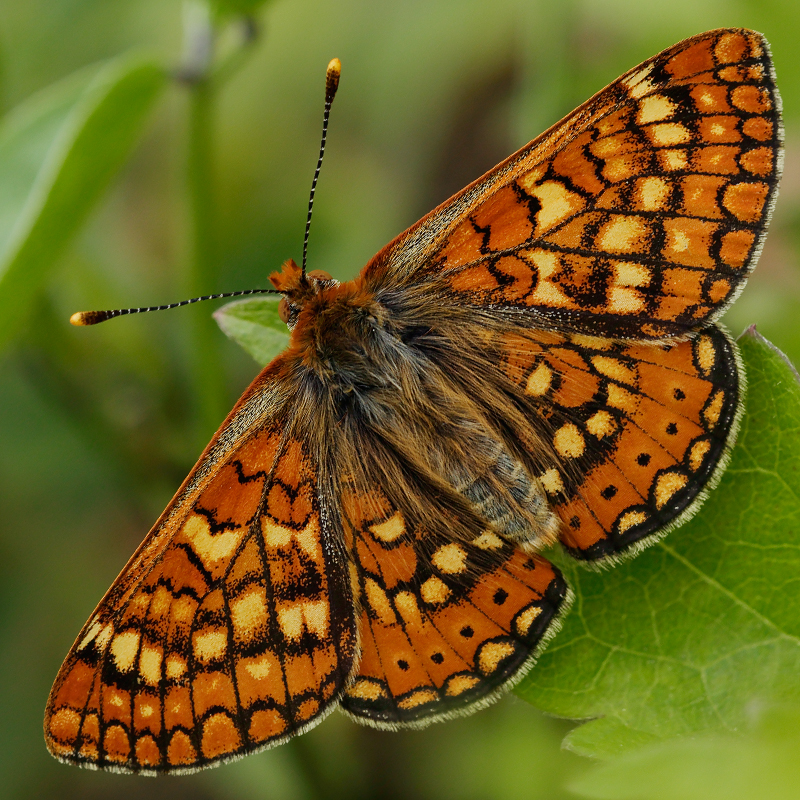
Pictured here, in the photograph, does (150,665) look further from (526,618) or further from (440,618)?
(526,618)

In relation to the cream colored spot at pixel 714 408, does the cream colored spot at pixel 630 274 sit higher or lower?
higher

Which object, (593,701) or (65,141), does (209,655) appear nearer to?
(593,701)

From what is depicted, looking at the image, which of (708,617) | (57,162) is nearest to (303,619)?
(708,617)

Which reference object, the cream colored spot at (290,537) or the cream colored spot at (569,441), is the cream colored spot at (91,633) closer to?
the cream colored spot at (290,537)

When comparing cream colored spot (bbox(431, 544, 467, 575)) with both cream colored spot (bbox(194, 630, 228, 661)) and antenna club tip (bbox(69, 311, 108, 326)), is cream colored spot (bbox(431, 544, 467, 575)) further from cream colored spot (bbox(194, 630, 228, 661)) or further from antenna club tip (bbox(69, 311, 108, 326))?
antenna club tip (bbox(69, 311, 108, 326))

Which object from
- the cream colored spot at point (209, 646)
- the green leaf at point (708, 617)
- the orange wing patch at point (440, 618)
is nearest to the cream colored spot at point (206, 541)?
the cream colored spot at point (209, 646)
